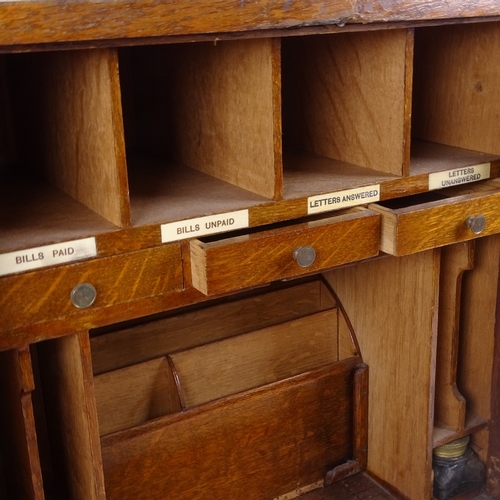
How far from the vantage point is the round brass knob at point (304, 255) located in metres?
1.30

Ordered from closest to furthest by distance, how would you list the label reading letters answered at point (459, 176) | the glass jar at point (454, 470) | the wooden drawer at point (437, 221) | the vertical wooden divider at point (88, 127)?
the vertical wooden divider at point (88, 127) → the wooden drawer at point (437, 221) → the label reading letters answered at point (459, 176) → the glass jar at point (454, 470)

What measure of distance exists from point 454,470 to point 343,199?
0.92 m

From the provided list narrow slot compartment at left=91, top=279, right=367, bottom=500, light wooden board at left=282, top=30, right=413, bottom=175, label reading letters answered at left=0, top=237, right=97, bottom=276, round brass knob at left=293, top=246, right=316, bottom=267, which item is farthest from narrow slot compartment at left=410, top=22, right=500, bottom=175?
label reading letters answered at left=0, top=237, right=97, bottom=276

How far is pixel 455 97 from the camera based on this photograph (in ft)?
5.61

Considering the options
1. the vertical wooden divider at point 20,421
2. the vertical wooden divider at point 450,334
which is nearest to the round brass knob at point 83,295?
the vertical wooden divider at point 20,421

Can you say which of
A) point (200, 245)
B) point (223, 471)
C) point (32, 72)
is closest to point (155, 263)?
point (200, 245)

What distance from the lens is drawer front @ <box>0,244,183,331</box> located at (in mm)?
1139

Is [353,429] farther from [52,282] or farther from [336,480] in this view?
[52,282]

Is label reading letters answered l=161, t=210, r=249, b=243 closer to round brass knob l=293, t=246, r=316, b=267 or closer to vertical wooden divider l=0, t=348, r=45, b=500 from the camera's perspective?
round brass knob l=293, t=246, r=316, b=267

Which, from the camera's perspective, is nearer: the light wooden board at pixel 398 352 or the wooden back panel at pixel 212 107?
the wooden back panel at pixel 212 107

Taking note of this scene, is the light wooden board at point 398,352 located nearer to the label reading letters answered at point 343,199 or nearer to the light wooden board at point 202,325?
the light wooden board at point 202,325

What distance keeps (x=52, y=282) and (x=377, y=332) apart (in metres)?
0.99

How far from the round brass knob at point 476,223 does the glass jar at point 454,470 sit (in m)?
0.72

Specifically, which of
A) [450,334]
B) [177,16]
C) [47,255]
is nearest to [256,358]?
[450,334]
